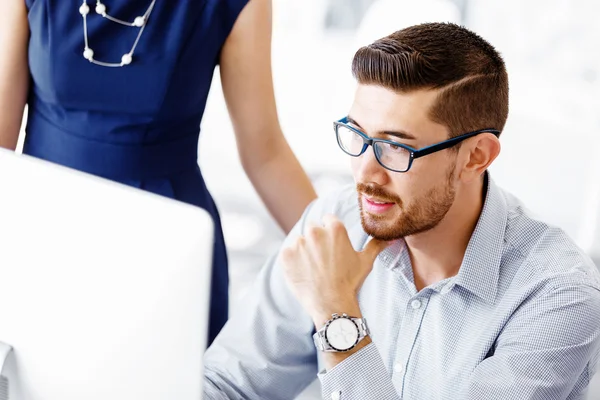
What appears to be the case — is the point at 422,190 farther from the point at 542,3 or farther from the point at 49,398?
the point at 542,3

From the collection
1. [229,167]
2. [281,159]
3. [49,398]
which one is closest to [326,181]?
[229,167]

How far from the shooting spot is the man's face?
4.93ft

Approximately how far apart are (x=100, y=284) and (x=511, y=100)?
411 cm

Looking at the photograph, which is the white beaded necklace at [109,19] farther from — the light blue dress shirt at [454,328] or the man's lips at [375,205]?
the man's lips at [375,205]

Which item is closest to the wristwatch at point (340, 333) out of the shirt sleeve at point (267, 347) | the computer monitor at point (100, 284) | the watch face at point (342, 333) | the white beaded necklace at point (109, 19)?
the watch face at point (342, 333)

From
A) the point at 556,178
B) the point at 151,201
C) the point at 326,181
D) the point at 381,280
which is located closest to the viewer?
the point at 151,201

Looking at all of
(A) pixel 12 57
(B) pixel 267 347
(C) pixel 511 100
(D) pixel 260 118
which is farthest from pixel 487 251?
(C) pixel 511 100

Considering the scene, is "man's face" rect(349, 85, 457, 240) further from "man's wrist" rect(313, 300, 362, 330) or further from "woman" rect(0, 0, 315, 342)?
"woman" rect(0, 0, 315, 342)

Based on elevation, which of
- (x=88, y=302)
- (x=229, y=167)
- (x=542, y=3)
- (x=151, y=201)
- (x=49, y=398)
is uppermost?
(x=151, y=201)

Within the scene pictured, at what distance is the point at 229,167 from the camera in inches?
197

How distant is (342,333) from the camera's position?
1374mm

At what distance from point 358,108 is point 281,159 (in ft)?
1.27

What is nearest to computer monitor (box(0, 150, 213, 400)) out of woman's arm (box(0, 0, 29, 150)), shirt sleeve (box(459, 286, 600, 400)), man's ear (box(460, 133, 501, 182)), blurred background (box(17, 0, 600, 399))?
shirt sleeve (box(459, 286, 600, 400))

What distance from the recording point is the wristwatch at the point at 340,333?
137 cm
